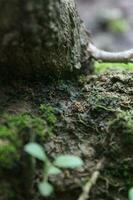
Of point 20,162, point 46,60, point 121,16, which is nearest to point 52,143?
point 20,162

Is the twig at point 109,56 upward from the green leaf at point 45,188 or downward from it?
upward

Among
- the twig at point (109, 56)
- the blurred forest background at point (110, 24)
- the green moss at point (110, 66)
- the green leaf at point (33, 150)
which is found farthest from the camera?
the blurred forest background at point (110, 24)

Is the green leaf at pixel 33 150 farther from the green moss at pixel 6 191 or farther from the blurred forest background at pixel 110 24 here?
the blurred forest background at pixel 110 24

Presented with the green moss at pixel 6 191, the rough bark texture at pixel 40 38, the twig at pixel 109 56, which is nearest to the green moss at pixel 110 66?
the twig at pixel 109 56

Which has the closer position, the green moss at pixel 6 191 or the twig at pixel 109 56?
the green moss at pixel 6 191

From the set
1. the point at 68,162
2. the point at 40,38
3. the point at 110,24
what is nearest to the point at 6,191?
the point at 68,162

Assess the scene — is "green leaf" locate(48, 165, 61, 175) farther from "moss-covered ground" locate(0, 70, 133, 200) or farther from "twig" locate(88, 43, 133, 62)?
"twig" locate(88, 43, 133, 62)

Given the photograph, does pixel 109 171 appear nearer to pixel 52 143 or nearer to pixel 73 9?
pixel 52 143
